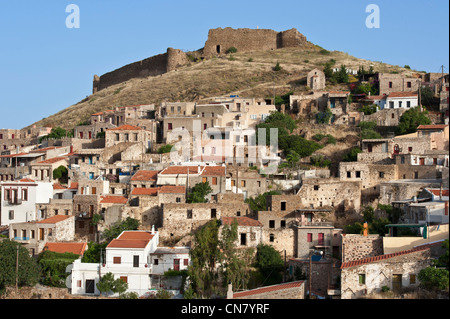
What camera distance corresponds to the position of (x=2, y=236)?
31.9m

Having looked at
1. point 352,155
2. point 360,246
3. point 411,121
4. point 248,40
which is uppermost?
point 248,40

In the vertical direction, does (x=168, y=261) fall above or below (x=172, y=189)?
below

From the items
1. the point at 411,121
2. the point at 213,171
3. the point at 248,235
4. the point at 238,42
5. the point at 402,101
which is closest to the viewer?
the point at 248,235

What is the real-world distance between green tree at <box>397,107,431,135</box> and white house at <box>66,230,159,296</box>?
19.3 m

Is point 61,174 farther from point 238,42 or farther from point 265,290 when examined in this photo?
point 238,42

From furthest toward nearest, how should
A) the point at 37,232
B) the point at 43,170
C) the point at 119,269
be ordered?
the point at 43,170
the point at 37,232
the point at 119,269

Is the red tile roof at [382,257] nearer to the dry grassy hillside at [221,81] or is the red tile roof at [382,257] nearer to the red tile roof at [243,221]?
the red tile roof at [243,221]

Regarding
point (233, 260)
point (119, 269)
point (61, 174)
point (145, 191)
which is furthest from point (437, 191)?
point (61, 174)

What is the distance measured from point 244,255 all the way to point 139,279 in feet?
14.7

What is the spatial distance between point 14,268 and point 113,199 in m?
6.52

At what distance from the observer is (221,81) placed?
61.8 m

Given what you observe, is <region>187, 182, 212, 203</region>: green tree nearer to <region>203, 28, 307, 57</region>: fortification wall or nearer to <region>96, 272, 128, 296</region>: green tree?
<region>96, 272, 128, 296</region>: green tree
